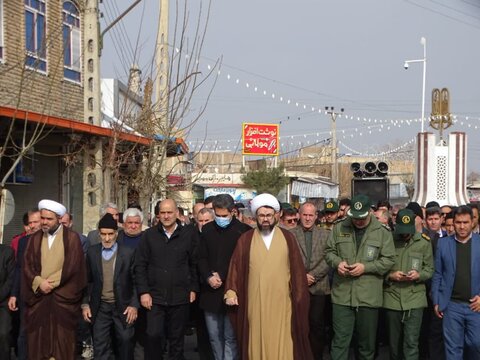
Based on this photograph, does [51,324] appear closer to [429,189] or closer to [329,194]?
[429,189]

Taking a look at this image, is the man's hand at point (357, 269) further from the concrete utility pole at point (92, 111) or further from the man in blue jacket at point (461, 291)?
the concrete utility pole at point (92, 111)

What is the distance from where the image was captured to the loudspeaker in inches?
615

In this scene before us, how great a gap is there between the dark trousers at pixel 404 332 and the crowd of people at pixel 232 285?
0.01 m

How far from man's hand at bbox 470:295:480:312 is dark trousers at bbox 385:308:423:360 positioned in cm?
60

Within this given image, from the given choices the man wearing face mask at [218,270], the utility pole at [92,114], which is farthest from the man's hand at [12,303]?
the utility pole at [92,114]

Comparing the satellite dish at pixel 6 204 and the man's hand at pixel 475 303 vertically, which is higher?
the satellite dish at pixel 6 204

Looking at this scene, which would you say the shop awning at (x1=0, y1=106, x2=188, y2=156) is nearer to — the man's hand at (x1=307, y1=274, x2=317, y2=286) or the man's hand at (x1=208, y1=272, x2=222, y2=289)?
the man's hand at (x1=208, y1=272, x2=222, y2=289)

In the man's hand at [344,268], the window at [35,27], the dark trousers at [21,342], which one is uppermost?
the window at [35,27]

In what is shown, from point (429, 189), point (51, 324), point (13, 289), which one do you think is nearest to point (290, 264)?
point (51, 324)

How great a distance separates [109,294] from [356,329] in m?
2.61

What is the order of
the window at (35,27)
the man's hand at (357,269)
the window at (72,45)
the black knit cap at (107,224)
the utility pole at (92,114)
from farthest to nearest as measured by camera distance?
the window at (72,45) → the window at (35,27) → the utility pole at (92,114) → the black knit cap at (107,224) → the man's hand at (357,269)

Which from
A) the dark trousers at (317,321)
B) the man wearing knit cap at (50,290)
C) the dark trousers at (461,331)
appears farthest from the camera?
the dark trousers at (317,321)

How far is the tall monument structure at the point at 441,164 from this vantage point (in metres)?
22.5

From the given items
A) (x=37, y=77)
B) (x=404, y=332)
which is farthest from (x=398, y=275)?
(x=37, y=77)
